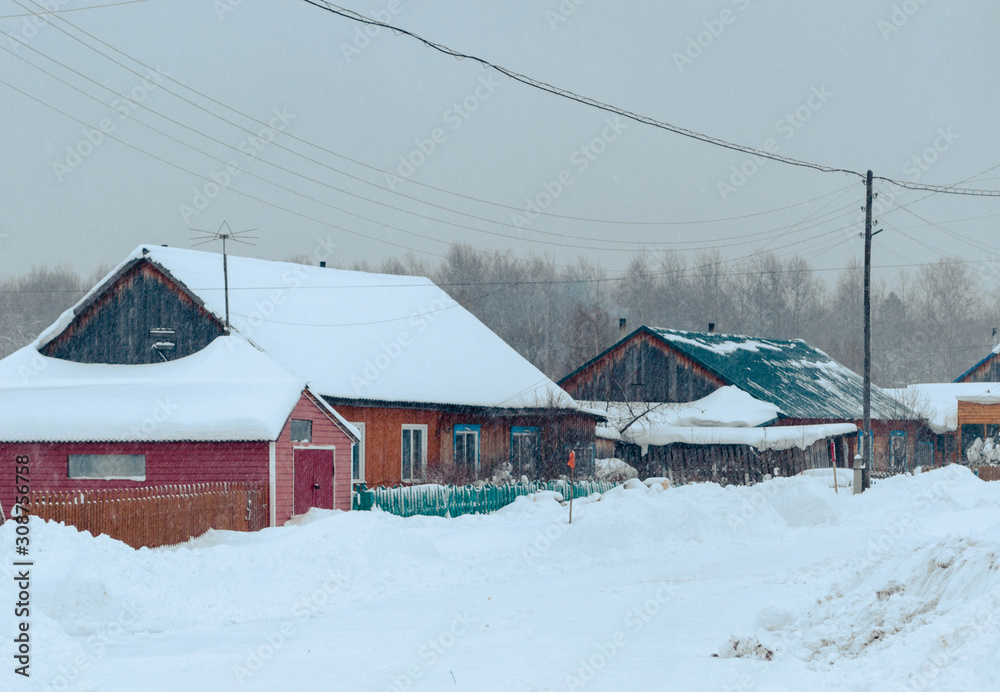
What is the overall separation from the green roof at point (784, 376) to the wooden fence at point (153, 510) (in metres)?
23.4

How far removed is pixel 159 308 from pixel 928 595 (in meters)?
23.6

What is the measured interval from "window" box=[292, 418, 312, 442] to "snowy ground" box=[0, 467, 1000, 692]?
488 centimetres

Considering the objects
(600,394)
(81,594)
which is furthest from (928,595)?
(600,394)

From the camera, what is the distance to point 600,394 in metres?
43.3

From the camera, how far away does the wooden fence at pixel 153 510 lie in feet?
53.3

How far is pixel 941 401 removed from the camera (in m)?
52.0

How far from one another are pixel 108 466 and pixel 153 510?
232 inches

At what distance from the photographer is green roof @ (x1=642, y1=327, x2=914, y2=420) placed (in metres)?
40.0

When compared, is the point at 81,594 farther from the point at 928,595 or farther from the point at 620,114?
the point at 620,114

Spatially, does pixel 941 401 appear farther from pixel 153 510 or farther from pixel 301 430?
pixel 153 510

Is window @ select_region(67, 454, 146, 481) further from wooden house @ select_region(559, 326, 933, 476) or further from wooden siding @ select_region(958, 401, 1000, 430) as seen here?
wooden siding @ select_region(958, 401, 1000, 430)

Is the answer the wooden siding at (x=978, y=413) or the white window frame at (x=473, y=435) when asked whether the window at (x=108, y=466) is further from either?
the wooden siding at (x=978, y=413)

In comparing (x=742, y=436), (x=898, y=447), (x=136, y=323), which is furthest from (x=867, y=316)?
(x=136, y=323)

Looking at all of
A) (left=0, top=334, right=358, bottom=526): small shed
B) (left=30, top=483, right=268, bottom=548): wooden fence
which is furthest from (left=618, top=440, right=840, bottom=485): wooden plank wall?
(left=30, top=483, right=268, bottom=548): wooden fence
